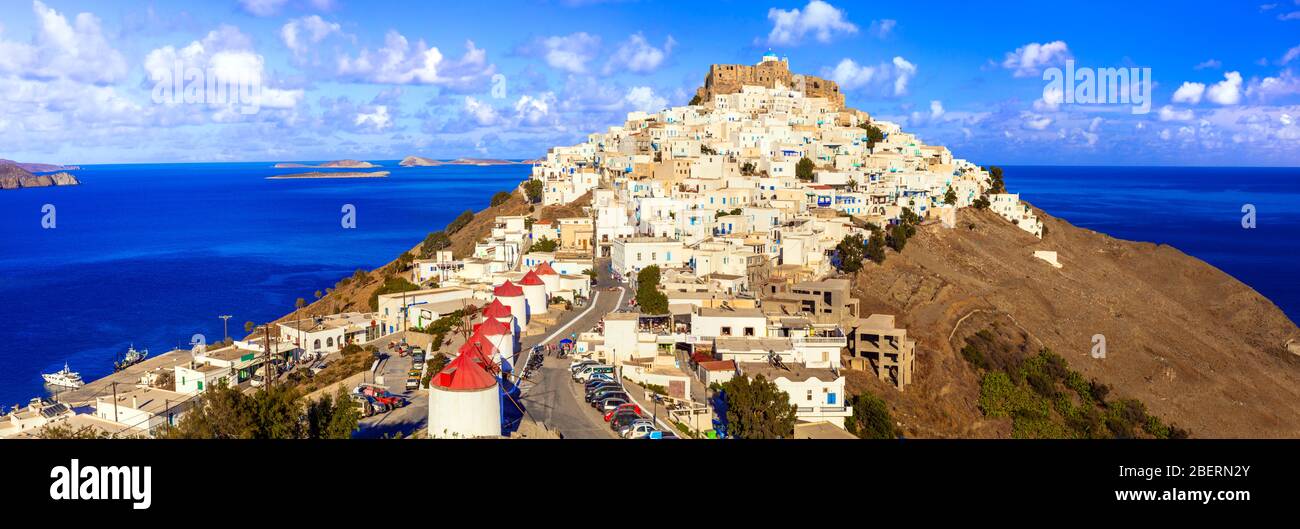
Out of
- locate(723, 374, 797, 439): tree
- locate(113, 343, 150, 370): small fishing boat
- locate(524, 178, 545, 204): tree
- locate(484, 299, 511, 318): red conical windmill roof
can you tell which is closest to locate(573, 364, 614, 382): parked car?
locate(484, 299, 511, 318): red conical windmill roof

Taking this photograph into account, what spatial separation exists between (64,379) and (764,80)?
52.0 metres

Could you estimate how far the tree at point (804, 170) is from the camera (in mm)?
49812

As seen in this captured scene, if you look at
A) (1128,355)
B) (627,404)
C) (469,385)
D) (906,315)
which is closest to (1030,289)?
(1128,355)

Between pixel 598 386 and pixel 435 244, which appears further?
pixel 435 244

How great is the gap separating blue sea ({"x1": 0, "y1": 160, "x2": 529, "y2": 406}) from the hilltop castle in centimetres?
2908

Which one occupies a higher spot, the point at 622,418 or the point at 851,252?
the point at 851,252

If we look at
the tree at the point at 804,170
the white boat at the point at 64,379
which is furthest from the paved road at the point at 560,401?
the tree at the point at 804,170

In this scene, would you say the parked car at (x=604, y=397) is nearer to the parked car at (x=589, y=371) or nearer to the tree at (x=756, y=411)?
the parked car at (x=589, y=371)

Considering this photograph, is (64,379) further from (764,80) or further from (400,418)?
(764,80)

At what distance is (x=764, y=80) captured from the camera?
70562mm

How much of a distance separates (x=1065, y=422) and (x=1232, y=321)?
22.1 meters

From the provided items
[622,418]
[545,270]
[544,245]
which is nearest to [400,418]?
[622,418]

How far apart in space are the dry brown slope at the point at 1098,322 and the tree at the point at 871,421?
12.3ft

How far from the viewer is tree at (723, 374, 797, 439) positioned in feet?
51.6
